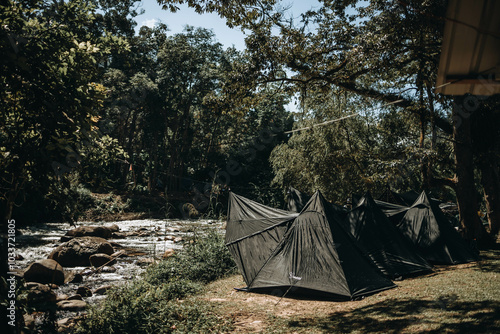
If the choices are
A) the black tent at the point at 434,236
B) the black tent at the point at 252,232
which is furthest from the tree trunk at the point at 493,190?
the black tent at the point at 252,232

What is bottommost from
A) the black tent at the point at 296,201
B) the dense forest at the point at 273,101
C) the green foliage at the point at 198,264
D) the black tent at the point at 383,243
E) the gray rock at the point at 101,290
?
the gray rock at the point at 101,290

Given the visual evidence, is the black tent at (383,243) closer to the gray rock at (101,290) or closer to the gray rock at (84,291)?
the gray rock at (101,290)

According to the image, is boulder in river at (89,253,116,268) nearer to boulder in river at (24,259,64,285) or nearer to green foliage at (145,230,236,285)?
boulder in river at (24,259,64,285)

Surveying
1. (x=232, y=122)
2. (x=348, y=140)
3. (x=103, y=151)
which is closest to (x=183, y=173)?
(x=232, y=122)

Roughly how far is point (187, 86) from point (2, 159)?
117 feet

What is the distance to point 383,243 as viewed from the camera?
32.4 feet

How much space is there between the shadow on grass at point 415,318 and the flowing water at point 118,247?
17.4ft

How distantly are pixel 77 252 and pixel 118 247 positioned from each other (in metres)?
3.87

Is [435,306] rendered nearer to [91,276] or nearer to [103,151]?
[103,151]

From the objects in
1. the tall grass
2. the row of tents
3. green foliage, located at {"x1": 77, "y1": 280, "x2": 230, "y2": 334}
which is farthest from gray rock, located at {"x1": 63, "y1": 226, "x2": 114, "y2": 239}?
green foliage, located at {"x1": 77, "y1": 280, "x2": 230, "y2": 334}

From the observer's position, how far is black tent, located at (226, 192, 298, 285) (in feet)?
31.1

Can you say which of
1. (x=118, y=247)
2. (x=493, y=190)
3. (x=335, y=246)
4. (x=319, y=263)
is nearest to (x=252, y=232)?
(x=319, y=263)

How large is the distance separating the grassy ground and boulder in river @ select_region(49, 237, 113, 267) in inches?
297

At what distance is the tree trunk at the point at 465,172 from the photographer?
475 inches
